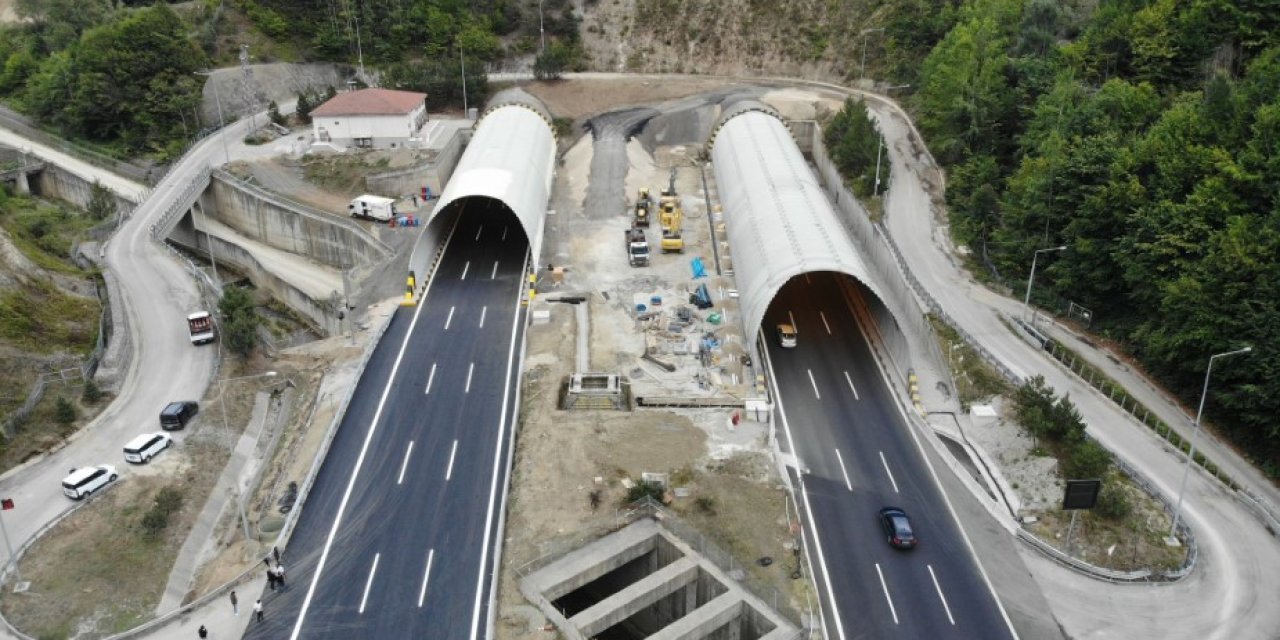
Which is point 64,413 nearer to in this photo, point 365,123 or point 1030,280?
point 365,123

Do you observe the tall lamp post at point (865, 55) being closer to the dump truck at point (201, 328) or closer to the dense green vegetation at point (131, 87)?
the dense green vegetation at point (131, 87)

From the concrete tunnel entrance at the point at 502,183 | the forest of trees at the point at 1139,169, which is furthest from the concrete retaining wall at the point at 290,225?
the forest of trees at the point at 1139,169

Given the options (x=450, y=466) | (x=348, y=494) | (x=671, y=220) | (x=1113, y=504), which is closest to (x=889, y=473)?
(x=1113, y=504)

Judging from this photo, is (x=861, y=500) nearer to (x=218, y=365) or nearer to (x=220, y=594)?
(x=220, y=594)

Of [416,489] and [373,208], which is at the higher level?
[373,208]

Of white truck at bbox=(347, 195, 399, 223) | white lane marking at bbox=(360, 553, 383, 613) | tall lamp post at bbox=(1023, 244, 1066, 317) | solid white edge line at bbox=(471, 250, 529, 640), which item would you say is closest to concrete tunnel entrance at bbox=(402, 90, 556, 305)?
white truck at bbox=(347, 195, 399, 223)

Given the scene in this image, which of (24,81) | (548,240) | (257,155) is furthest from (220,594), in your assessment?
(24,81)
